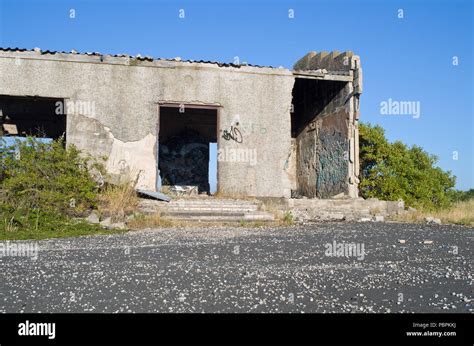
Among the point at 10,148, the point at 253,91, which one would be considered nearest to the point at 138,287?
the point at 10,148

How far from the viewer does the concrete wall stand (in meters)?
13.0

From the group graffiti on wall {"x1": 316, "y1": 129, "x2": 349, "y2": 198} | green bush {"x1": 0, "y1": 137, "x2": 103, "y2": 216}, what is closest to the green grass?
green bush {"x1": 0, "y1": 137, "x2": 103, "y2": 216}

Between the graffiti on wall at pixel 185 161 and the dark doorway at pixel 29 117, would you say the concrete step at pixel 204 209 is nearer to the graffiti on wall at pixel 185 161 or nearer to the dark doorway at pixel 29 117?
the dark doorway at pixel 29 117

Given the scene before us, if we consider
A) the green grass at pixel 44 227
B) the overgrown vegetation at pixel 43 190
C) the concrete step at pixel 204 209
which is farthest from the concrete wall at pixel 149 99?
the green grass at pixel 44 227

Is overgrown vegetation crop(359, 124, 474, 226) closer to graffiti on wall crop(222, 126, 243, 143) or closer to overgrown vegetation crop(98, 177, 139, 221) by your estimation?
graffiti on wall crop(222, 126, 243, 143)

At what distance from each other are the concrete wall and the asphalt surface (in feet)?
21.5

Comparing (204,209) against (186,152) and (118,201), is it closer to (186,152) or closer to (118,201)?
(118,201)

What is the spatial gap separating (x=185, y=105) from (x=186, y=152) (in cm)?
836

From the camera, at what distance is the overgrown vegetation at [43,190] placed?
29.0 ft

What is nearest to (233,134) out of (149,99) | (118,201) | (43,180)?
(149,99)

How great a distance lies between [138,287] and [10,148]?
8.03 m

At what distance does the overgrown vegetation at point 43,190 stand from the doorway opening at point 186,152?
10.2m

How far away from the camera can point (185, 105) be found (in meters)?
13.6
